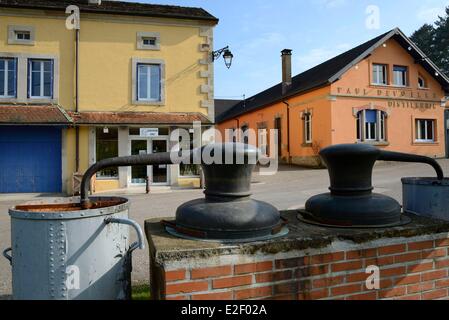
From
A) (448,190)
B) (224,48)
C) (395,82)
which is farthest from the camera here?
(395,82)

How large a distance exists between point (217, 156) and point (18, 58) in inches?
601

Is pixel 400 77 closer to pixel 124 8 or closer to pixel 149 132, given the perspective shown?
pixel 149 132

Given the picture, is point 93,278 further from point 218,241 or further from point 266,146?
point 266,146

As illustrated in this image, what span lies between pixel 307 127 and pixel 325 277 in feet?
68.3

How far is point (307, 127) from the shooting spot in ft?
72.3

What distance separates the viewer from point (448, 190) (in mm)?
2738

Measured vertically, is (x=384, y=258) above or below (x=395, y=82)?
below

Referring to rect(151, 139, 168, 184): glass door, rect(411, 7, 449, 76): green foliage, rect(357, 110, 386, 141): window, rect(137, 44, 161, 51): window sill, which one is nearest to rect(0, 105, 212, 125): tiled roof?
rect(151, 139, 168, 184): glass door

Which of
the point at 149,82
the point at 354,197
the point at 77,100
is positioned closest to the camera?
the point at 354,197

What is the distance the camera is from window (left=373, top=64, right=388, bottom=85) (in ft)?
68.2

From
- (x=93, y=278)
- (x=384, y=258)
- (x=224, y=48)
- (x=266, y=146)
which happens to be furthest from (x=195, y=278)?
(x=266, y=146)

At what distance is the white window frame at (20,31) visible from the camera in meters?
14.1

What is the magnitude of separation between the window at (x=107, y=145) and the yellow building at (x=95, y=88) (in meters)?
0.04

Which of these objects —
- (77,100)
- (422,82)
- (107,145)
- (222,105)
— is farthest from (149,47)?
(222,105)
